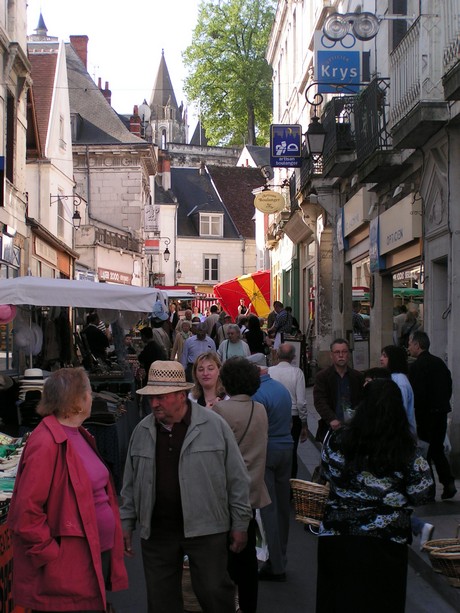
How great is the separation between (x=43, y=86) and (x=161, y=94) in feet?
288

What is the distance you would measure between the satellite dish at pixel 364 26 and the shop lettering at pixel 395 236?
9.58ft

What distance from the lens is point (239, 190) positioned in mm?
64812

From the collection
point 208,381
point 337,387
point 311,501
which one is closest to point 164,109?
point 337,387

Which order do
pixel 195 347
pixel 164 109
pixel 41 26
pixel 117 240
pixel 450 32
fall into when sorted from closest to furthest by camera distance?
pixel 450 32 → pixel 195 347 → pixel 117 240 → pixel 41 26 → pixel 164 109

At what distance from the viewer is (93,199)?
145 feet

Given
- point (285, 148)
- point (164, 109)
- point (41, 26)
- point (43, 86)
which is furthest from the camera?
point (164, 109)

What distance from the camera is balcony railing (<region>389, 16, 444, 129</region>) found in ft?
35.0

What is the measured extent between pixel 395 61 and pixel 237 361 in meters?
7.86

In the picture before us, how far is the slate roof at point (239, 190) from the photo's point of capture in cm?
6244

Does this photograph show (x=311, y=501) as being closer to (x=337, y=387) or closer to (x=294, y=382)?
(x=337, y=387)

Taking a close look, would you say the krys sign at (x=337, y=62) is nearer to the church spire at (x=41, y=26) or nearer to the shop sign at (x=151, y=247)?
the shop sign at (x=151, y=247)

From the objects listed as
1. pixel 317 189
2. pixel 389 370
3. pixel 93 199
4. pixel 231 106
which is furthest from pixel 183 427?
pixel 231 106

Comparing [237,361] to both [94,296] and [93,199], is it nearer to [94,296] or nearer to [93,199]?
[94,296]

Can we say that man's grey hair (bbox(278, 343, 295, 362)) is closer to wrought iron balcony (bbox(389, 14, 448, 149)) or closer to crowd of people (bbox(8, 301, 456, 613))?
wrought iron balcony (bbox(389, 14, 448, 149))
